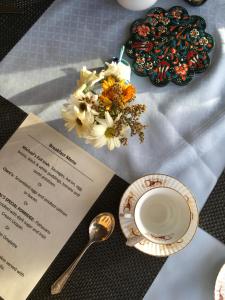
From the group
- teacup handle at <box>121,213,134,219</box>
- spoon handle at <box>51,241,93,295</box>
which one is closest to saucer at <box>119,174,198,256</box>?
teacup handle at <box>121,213,134,219</box>

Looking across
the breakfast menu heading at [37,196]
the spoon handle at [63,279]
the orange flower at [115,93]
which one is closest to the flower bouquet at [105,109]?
the orange flower at [115,93]

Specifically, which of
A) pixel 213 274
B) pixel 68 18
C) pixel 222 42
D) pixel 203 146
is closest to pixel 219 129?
pixel 203 146

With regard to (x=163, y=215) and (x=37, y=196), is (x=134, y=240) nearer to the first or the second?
(x=163, y=215)

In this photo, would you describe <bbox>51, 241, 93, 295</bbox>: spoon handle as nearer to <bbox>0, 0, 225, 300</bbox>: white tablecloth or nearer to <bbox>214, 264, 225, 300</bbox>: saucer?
<bbox>0, 0, 225, 300</bbox>: white tablecloth

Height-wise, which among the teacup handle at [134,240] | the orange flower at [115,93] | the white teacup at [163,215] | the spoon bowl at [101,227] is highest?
the orange flower at [115,93]

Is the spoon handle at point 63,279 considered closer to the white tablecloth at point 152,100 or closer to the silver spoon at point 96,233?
the silver spoon at point 96,233

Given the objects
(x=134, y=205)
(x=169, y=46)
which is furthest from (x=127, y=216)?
(x=169, y=46)
